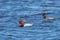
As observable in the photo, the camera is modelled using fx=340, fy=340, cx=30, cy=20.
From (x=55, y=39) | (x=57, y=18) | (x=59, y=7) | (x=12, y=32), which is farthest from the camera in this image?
(x=59, y=7)

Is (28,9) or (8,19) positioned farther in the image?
(28,9)

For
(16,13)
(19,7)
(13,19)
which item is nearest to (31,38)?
(13,19)

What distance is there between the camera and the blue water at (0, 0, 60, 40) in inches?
853

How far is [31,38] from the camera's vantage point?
2089 centimetres

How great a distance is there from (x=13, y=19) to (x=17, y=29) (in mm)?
3487

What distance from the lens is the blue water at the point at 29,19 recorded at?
21656mm

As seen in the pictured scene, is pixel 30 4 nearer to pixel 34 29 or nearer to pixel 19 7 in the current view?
pixel 19 7

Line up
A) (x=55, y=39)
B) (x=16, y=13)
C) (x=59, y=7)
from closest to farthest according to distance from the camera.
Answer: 1. (x=55, y=39)
2. (x=16, y=13)
3. (x=59, y=7)

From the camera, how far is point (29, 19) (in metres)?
26.4

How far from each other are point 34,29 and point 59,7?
892 cm

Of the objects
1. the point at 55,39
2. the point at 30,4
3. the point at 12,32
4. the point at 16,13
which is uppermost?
the point at 30,4

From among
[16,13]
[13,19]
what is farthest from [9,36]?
[16,13]

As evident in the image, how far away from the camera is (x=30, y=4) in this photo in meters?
A: 32.6

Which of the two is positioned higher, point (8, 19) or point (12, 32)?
point (8, 19)
